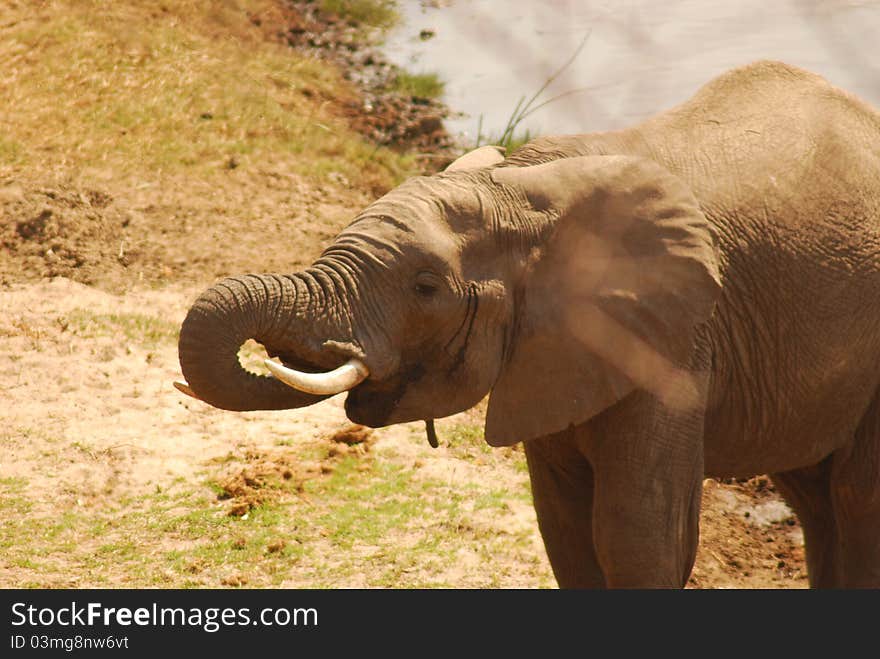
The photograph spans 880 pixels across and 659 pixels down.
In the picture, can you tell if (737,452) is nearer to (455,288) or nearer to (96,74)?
(455,288)

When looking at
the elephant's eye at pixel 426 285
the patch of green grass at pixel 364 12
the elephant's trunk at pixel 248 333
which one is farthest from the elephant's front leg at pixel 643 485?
the patch of green grass at pixel 364 12

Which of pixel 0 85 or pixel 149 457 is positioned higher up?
pixel 0 85

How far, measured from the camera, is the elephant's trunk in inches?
150

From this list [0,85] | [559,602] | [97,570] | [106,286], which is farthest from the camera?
[0,85]

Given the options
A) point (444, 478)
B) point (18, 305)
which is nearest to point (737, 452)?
point (444, 478)

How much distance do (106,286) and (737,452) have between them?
18.6ft

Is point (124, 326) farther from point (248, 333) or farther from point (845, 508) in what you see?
point (248, 333)

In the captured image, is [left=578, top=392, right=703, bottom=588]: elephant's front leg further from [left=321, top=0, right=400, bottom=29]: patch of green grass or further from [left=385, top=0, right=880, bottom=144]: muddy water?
[left=321, top=0, right=400, bottom=29]: patch of green grass

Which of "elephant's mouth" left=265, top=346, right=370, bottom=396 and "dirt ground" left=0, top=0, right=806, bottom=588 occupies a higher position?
"dirt ground" left=0, top=0, right=806, bottom=588

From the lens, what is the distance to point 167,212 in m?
10.4

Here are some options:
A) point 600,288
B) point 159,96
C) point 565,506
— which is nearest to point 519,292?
point 600,288

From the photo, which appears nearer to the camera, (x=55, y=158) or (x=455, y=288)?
(x=455, y=288)

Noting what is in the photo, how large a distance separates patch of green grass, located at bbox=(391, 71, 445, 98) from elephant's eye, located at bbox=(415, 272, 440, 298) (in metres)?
9.43

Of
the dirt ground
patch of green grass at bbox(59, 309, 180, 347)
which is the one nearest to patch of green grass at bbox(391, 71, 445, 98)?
the dirt ground
